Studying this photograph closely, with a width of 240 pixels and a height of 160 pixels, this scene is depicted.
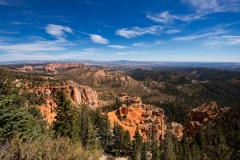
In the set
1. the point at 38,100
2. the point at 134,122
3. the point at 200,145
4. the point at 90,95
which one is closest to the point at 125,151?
the point at 134,122

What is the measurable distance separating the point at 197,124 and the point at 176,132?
10.2m

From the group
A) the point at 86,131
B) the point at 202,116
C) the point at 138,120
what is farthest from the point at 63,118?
the point at 202,116

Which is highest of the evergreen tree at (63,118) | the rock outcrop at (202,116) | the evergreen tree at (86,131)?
the evergreen tree at (63,118)

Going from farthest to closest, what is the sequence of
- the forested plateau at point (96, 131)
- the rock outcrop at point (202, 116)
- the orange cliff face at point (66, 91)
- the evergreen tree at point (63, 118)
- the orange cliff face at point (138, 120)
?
1. the rock outcrop at point (202, 116)
2. the orange cliff face at point (138, 120)
3. the orange cliff face at point (66, 91)
4. the evergreen tree at point (63, 118)
5. the forested plateau at point (96, 131)

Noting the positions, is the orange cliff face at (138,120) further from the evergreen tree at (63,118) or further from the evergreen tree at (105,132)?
the evergreen tree at (63,118)

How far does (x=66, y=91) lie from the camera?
104 metres

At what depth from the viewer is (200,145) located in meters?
62.2

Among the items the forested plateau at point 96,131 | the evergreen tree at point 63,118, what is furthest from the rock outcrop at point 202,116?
the evergreen tree at point 63,118

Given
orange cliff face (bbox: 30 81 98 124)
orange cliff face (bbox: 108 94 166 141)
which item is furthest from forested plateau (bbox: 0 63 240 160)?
orange cliff face (bbox: 30 81 98 124)

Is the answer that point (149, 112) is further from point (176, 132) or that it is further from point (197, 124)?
point (197, 124)

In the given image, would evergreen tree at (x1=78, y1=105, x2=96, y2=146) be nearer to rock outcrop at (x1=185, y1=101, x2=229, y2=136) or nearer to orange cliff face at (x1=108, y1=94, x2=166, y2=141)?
orange cliff face at (x1=108, y1=94, x2=166, y2=141)

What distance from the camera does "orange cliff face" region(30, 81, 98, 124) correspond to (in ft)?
214

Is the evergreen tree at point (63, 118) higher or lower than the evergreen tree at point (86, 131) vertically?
higher

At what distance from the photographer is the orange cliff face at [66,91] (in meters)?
65.3
